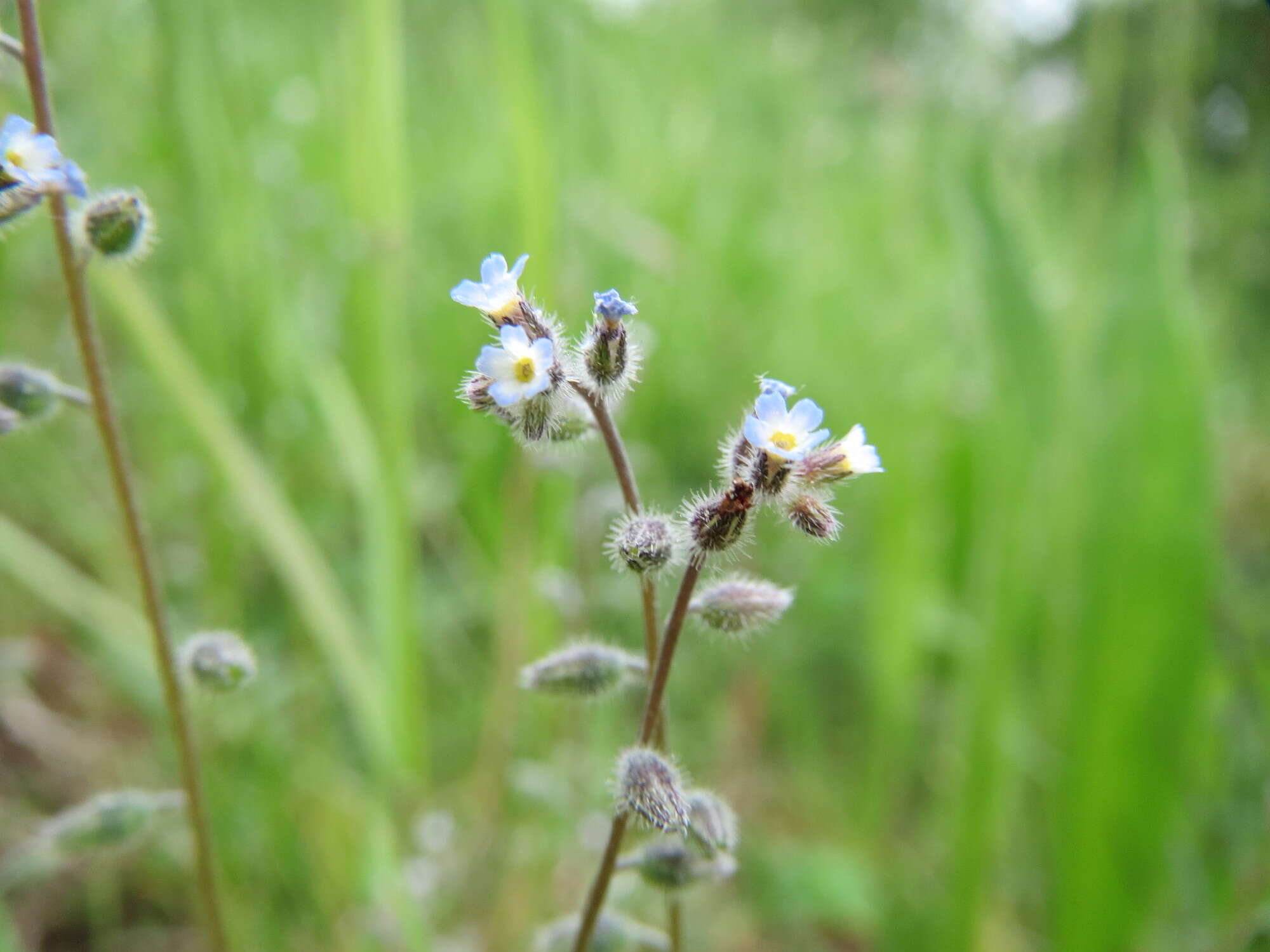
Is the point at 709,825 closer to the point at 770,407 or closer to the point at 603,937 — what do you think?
the point at 603,937

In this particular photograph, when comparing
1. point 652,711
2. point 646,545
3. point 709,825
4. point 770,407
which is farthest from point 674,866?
point 770,407

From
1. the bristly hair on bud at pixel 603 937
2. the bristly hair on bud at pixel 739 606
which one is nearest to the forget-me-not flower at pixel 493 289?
the bristly hair on bud at pixel 739 606

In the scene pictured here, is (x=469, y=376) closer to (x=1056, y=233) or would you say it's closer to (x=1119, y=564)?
(x=1119, y=564)

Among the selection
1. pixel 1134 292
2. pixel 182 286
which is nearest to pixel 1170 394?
pixel 1134 292

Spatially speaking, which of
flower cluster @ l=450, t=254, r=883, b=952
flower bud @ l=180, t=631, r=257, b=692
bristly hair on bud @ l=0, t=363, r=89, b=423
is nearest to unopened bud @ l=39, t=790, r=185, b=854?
flower bud @ l=180, t=631, r=257, b=692

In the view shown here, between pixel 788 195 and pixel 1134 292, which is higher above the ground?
pixel 788 195

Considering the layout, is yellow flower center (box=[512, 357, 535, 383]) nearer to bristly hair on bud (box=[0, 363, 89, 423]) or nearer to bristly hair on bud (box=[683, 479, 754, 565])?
bristly hair on bud (box=[683, 479, 754, 565])
